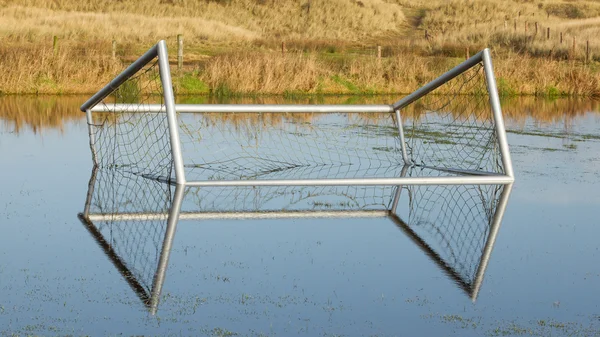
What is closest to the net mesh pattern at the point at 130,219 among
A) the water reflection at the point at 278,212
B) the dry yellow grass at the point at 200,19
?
the water reflection at the point at 278,212

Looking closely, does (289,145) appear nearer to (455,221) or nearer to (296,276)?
(455,221)

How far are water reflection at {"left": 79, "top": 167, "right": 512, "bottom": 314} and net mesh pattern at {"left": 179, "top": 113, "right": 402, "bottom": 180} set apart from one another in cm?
106

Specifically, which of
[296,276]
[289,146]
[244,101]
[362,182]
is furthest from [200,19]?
[296,276]

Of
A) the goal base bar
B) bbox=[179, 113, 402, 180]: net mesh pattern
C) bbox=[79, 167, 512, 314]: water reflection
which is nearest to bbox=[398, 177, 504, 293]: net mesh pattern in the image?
bbox=[79, 167, 512, 314]: water reflection

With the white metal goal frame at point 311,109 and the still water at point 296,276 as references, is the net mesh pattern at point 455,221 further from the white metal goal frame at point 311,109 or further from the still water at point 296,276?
the white metal goal frame at point 311,109

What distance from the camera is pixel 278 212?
9648mm

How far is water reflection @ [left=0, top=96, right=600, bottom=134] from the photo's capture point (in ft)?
63.9

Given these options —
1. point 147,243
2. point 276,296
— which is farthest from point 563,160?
point 276,296

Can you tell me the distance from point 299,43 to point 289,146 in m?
32.5

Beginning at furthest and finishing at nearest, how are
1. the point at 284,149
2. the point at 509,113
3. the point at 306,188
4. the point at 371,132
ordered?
the point at 509,113, the point at 371,132, the point at 284,149, the point at 306,188

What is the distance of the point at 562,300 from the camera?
639cm

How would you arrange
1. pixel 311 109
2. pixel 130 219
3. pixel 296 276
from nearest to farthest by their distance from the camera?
pixel 296 276 → pixel 130 219 → pixel 311 109

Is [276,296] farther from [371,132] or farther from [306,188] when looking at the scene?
[371,132]

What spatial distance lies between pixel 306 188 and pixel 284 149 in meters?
4.40
